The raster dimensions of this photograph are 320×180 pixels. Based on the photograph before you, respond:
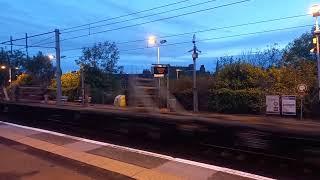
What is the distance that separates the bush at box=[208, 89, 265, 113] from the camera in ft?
109

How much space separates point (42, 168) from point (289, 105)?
2166cm

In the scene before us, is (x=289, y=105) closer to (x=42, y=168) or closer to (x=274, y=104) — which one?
(x=274, y=104)

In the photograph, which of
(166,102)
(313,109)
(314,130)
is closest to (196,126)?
(166,102)

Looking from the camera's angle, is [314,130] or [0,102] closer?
[314,130]

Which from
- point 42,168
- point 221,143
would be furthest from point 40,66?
point 221,143

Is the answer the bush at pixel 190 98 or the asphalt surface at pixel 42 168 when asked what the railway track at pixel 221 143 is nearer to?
the asphalt surface at pixel 42 168

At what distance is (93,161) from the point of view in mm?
9242

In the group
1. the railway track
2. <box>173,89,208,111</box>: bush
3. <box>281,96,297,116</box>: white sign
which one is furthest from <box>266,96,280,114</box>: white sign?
the railway track

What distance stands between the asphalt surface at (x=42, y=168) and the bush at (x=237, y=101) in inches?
931

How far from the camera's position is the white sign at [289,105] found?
27.8m

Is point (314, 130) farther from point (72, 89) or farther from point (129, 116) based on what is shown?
point (72, 89)

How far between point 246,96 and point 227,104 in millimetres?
1827

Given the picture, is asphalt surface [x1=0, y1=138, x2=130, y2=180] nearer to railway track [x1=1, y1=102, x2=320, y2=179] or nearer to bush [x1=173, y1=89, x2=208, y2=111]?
railway track [x1=1, y1=102, x2=320, y2=179]

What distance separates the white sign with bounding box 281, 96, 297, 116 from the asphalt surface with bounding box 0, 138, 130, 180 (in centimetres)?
1980
